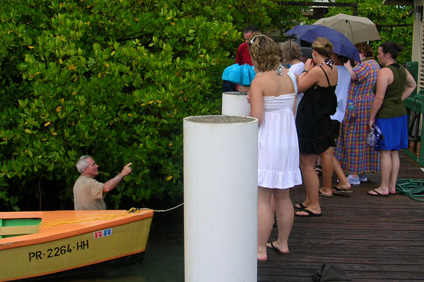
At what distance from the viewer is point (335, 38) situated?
662cm

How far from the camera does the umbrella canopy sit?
9.39 meters

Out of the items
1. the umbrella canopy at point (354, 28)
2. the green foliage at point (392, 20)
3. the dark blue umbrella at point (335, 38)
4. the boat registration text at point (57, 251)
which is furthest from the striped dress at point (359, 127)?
the green foliage at point (392, 20)

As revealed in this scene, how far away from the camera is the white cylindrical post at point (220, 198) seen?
317 cm

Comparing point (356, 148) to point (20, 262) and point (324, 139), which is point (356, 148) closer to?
point (324, 139)

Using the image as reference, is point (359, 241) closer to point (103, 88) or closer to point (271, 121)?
point (271, 121)

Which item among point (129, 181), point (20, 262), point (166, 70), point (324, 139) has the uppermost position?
point (166, 70)

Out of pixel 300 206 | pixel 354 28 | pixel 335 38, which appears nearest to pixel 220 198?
pixel 300 206

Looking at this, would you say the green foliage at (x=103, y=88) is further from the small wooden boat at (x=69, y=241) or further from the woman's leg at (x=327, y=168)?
the woman's leg at (x=327, y=168)

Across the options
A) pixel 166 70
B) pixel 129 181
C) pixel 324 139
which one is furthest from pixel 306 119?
pixel 129 181

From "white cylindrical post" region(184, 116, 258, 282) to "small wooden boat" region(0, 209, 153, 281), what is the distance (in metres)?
2.53

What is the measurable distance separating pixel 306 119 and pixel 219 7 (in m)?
2.52

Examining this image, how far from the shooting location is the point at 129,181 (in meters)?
6.62

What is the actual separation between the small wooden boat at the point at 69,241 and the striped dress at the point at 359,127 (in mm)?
2896

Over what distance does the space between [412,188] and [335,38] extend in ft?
7.01
